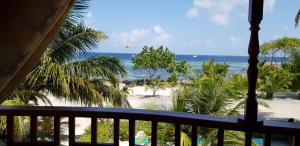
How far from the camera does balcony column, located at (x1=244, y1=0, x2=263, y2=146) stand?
1.69 metres

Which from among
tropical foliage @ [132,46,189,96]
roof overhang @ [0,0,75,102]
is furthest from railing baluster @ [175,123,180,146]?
tropical foliage @ [132,46,189,96]

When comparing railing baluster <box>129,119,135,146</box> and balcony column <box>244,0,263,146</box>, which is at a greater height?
balcony column <box>244,0,263,146</box>

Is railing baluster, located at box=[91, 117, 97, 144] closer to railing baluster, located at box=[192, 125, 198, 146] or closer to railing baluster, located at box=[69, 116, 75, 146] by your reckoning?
railing baluster, located at box=[69, 116, 75, 146]

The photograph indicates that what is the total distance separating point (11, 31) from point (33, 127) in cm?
160

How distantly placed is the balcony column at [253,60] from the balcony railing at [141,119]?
0.03 m

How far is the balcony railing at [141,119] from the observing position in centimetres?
170

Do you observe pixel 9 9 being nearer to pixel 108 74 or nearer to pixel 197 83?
pixel 197 83

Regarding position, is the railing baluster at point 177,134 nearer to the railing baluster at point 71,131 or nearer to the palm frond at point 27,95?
the railing baluster at point 71,131

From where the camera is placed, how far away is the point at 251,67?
174cm

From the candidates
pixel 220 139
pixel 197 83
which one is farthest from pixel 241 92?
pixel 220 139

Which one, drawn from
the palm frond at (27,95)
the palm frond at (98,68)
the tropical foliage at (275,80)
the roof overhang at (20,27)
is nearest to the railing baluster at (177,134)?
the roof overhang at (20,27)

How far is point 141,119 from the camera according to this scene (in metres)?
1.94

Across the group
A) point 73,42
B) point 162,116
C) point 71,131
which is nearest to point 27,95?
point 73,42

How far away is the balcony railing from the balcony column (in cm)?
3
